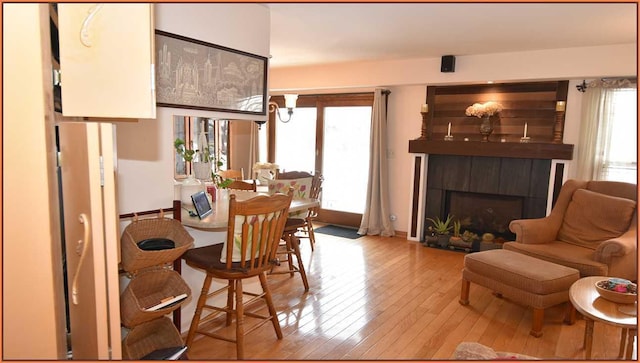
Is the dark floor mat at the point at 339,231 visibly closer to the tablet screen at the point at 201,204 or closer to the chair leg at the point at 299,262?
the chair leg at the point at 299,262

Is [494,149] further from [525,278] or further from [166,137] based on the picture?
[166,137]

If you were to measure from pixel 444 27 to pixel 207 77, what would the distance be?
210cm

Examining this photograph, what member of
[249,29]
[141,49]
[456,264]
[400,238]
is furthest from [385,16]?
[400,238]

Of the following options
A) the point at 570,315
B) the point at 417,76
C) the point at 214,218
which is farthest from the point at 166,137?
the point at 417,76

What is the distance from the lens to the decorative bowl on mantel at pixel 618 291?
211 centimetres

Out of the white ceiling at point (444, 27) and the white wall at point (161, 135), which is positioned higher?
the white ceiling at point (444, 27)

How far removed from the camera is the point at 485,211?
488 centimetres

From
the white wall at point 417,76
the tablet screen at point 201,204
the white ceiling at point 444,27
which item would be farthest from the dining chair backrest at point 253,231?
the white wall at point 417,76

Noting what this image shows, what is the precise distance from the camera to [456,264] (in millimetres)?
4230

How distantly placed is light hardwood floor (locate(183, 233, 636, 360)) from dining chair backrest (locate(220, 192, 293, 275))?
61 centimetres

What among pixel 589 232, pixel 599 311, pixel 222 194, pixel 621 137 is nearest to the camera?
pixel 599 311

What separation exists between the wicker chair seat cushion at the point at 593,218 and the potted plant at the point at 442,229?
144cm

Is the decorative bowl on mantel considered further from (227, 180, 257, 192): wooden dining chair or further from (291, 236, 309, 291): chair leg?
(227, 180, 257, 192): wooden dining chair

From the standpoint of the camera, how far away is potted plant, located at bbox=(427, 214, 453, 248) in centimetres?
484
